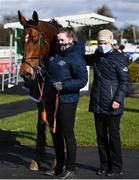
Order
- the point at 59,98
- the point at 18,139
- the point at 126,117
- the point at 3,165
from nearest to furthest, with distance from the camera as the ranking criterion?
the point at 59,98
the point at 3,165
the point at 18,139
the point at 126,117

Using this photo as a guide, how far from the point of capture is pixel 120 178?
22.7 feet

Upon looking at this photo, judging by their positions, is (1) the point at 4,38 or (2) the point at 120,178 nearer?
(2) the point at 120,178

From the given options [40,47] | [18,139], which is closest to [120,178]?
[40,47]

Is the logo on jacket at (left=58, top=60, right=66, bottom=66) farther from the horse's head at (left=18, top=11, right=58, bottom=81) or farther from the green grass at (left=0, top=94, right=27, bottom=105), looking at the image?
the green grass at (left=0, top=94, right=27, bottom=105)

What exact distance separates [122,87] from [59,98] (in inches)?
32.9

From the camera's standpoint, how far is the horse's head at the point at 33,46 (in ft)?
21.4

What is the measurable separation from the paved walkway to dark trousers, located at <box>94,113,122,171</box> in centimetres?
21

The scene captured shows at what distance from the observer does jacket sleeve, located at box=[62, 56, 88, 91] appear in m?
6.57

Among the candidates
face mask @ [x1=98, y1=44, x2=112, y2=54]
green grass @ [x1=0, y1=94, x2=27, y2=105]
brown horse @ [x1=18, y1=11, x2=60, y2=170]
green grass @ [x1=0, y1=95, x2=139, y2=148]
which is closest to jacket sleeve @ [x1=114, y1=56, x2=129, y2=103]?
face mask @ [x1=98, y1=44, x2=112, y2=54]

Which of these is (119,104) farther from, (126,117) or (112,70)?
(126,117)

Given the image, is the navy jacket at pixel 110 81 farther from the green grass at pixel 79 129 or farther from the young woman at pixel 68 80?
the green grass at pixel 79 129

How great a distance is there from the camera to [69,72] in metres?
6.66

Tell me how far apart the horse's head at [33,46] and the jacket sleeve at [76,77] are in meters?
0.44

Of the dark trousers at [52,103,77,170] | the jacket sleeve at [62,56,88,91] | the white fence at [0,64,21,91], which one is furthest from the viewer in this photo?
the white fence at [0,64,21,91]
